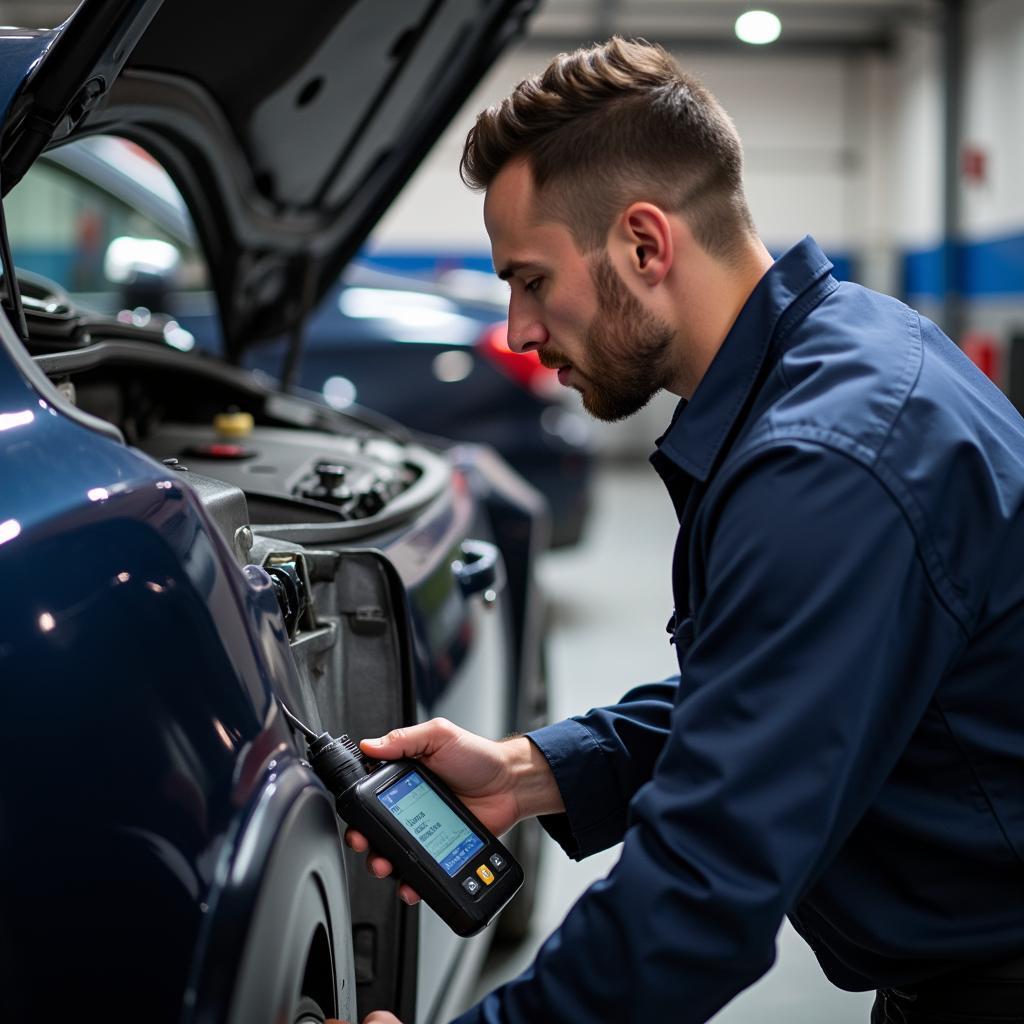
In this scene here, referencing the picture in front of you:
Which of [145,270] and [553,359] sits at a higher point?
[553,359]

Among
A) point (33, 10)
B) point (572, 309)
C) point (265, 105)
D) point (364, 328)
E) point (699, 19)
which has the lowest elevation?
point (364, 328)

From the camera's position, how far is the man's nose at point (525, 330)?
1246mm

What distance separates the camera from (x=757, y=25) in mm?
10445

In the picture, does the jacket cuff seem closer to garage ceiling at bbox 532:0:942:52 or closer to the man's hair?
the man's hair

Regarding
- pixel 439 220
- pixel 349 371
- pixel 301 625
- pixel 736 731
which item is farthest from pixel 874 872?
pixel 439 220

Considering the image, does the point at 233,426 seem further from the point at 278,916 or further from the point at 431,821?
the point at 278,916

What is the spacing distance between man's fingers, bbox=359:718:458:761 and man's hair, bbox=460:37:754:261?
480 millimetres

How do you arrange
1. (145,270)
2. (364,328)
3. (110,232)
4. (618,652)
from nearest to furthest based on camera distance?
(145,270), (110,232), (364,328), (618,652)

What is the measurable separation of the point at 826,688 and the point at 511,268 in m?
0.50

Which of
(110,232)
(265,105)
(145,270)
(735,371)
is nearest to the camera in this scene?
(735,371)

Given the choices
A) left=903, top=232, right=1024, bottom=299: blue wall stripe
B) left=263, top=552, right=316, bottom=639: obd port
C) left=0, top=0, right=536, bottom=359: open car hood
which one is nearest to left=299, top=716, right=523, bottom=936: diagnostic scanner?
left=263, top=552, right=316, bottom=639: obd port

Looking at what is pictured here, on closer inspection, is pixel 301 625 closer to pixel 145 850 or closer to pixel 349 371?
pixel 145 850

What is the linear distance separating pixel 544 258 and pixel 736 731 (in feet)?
1.54

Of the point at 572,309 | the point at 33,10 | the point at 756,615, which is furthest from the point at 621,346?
the point at 33,10
